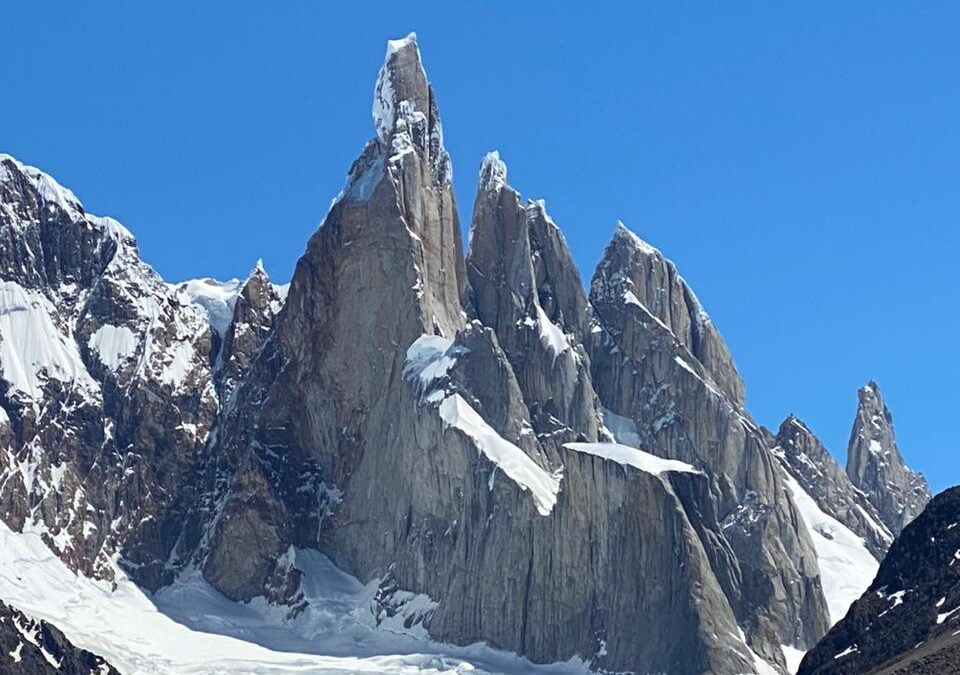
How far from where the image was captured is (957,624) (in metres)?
191

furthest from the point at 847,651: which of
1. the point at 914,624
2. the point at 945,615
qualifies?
the point at 945,615

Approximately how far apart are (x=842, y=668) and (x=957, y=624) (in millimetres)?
9870

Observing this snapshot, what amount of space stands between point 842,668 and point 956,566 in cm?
978

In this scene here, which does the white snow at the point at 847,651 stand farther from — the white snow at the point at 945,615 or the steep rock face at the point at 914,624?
the white snow at the point at 945,615

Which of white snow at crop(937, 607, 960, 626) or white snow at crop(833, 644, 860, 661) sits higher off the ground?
white snow at crop(937, 607, 960, 626)

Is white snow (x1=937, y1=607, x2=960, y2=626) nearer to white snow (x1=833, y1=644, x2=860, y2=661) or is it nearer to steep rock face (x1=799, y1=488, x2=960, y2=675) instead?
steep rock face (x1=799, y1=488, x2=960, y2=675)

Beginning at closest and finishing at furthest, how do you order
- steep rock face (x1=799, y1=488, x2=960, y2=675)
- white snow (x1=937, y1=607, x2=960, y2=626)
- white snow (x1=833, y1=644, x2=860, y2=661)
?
1. steep rock face (x1=799, y1=488, x2=960, y2=675)
2. white snow (x1=937, y1=607, x2=960, y2=626)
3. white snow (x1=833, y1=644, x2=860, y2=661)

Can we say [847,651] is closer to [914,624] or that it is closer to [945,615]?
[914,624]

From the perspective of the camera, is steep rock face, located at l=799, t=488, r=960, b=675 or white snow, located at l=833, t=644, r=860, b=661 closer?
steep rock face, located at l=799, t=488, r=960, b=675

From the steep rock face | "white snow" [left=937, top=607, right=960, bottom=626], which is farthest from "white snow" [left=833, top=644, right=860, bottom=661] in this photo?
"white snow" [left=937, top=607, right=960, bottom=626]

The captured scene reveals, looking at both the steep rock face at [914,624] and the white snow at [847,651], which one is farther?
the white snow at [847,651]

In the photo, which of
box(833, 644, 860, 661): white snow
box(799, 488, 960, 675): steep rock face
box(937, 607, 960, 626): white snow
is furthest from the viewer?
box(833, 644, 860, 661): white snow

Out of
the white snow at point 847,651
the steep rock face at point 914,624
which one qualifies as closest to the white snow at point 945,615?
the steep rock face at point 914,624

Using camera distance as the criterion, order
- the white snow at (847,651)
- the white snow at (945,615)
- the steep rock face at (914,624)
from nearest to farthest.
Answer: the steep rock face at (914,624)
the white snow at (945,615)
the white snow at (847,651)
